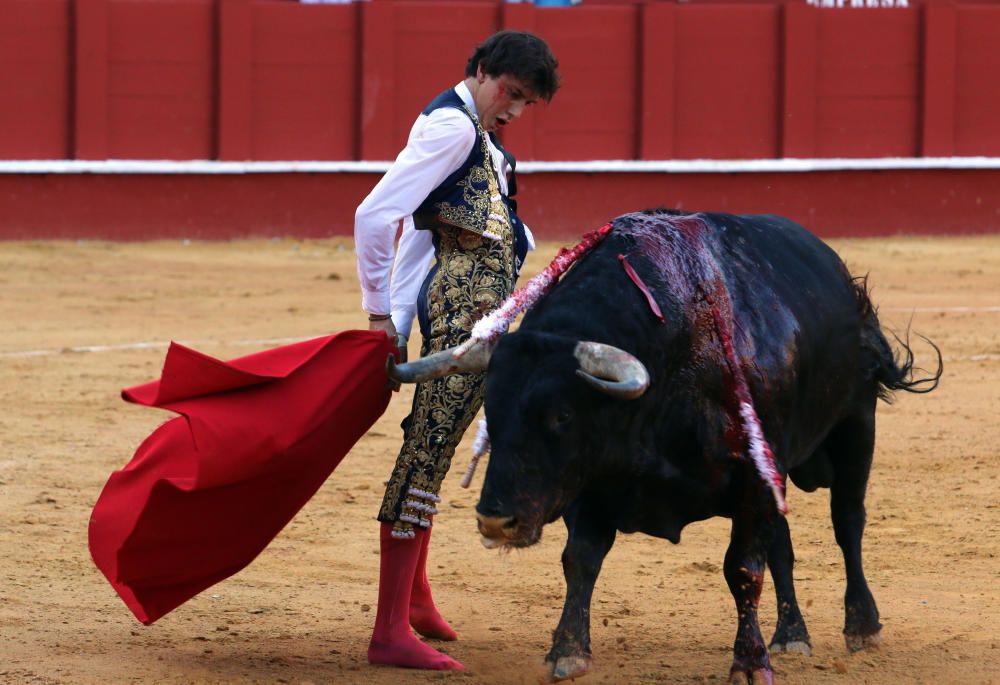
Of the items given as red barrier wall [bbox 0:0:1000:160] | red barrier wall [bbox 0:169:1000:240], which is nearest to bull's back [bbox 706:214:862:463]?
red barrier wall [bbox 0:169:1000:240]

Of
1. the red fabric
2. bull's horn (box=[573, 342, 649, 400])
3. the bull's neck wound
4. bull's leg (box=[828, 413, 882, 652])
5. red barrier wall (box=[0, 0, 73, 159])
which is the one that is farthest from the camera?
red barrier wall (box=[0, 0, 73, 159])

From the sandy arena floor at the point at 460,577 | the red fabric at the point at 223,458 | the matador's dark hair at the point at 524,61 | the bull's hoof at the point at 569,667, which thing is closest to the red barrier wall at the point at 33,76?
the sandy arena floor at the point at 460,577

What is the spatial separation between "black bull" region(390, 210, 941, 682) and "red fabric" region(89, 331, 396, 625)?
0.22 meters

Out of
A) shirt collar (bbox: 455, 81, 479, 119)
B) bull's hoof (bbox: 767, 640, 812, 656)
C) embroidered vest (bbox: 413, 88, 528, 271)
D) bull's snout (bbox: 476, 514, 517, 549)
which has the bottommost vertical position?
bull's hoof (bbox: 767, 640, 812, 656)

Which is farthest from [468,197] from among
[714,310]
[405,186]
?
[714,310]

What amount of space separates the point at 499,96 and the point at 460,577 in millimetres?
1394

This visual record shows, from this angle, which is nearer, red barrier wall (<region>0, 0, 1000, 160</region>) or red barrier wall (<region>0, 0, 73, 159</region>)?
red barrier wall (<region>0, 0, 73, 159</region>)

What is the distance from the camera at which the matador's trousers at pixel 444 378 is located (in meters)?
3.18

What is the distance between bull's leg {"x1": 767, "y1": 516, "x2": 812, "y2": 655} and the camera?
345 cm

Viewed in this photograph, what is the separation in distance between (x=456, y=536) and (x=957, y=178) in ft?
30.1

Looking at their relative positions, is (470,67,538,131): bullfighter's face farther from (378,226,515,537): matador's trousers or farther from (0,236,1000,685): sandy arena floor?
(0,236,1000,685): sandy arena floor

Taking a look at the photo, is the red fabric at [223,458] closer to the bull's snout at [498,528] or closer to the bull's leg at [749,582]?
the bull's snout at [498,528]

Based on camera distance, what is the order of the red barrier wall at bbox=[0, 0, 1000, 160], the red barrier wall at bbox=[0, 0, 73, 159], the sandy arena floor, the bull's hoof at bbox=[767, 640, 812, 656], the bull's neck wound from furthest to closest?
the red barrier wall at bbox=[0, 0, 1000, 160], the red barrier wall at bbox=[0, 0, 73, 159], the bull's hoof at bbox=[767, 640, 812, 656], the sandy arena floor, the bull's neck wound

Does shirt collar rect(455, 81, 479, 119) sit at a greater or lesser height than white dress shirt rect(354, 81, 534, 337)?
greater
